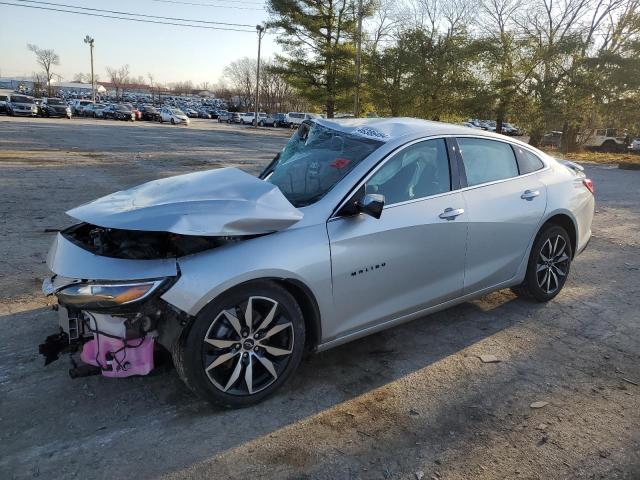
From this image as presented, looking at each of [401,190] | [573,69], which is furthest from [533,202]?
[573,69]

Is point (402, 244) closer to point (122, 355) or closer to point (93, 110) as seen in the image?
point (122, 355)

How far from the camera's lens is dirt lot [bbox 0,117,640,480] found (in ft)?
8.38

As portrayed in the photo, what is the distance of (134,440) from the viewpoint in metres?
2.69

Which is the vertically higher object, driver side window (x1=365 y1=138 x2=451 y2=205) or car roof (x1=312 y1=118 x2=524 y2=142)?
car roof (x1=312 y1=118 x2=524 y2=142)

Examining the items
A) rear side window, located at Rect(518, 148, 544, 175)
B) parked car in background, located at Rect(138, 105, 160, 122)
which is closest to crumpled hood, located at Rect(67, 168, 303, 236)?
rear side window, located at Rect(518, 148, 544, 175)

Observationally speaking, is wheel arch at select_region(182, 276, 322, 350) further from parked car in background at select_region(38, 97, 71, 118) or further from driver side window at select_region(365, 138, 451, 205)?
parked car in background at select_region(38, 97, 71, 118)

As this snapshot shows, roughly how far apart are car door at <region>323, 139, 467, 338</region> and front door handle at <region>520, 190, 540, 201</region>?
81cm

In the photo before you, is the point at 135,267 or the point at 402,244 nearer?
the point at 135,267

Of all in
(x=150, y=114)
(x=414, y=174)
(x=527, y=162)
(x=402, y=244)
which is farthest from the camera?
(x=150, y=114)

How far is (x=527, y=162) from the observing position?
4512 millimetres

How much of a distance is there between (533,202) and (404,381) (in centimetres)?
207

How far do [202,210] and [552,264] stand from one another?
3403 millimetres

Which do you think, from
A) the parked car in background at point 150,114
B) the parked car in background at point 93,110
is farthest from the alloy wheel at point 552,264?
the parked car in background at point 93,110

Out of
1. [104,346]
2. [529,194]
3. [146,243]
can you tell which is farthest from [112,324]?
[529,194]
